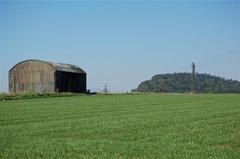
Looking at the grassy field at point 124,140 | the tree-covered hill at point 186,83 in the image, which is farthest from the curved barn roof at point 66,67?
the grassy field at point 124,140

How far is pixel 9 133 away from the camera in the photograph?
1622 centimetres

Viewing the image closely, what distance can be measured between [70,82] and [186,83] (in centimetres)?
5006

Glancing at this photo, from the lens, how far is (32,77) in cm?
7125

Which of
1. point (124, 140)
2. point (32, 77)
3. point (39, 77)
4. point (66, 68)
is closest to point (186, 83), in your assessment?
point (66, 68)

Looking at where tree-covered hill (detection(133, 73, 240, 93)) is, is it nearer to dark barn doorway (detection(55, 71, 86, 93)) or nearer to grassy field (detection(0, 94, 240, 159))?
dark barn doorway (detection(55, 71, 86, 93))

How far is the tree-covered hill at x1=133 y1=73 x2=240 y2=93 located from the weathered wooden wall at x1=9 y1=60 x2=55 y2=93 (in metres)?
44.6

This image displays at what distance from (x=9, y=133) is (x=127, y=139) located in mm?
4421

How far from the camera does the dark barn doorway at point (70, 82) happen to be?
70.8 m

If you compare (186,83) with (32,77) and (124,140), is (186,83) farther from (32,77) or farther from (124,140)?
(124,140)

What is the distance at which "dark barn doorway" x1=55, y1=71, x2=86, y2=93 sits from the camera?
70.8 m

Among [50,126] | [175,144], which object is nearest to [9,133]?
[50,126]

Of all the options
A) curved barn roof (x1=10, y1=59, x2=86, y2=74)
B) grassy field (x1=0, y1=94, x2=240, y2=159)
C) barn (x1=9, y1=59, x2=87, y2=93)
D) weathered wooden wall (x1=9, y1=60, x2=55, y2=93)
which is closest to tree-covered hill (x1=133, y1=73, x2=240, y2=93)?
curved barn roof (x1=10, y1=59, x2=86, y2=74)

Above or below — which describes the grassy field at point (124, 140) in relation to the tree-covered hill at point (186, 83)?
below

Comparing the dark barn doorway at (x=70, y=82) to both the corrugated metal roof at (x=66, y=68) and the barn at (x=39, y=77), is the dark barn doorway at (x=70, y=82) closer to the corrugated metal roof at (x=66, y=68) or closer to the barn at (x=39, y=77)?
the barn at (x=39, y=77)
